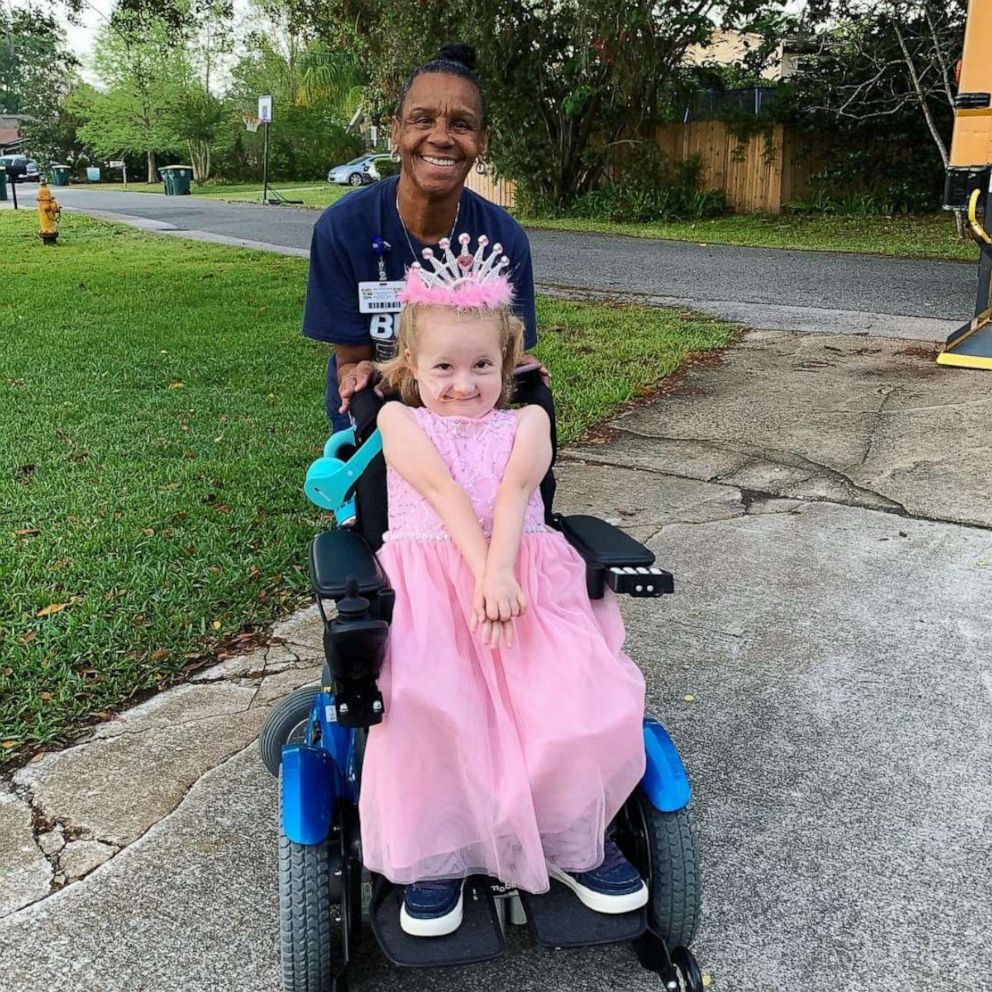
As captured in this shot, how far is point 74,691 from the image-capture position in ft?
10.0

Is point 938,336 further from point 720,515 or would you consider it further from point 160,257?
point 160,257

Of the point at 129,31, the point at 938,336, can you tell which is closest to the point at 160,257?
the point at 129,31

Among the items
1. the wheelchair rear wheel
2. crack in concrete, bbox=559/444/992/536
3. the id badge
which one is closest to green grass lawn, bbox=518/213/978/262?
crack in concrete, bbox=559/444/992/536

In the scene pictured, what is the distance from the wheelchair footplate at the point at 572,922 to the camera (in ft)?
6.20

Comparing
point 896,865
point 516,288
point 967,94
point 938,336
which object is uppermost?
point 967,94

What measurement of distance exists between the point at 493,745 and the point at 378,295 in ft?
4.79

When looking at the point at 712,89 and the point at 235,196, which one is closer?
the point at 712,89

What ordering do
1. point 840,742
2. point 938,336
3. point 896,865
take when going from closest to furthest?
point 896,865
point 840,742
point 938,336

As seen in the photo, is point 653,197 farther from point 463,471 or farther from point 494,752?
point 494,752

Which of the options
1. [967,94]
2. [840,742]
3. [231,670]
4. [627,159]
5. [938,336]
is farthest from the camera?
[627,159]

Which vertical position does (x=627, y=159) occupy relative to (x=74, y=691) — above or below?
Result: above

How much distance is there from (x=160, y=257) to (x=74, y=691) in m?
11.1

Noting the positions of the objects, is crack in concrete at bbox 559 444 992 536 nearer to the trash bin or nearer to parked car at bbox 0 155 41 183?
the trash bin

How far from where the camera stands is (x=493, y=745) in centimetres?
197
